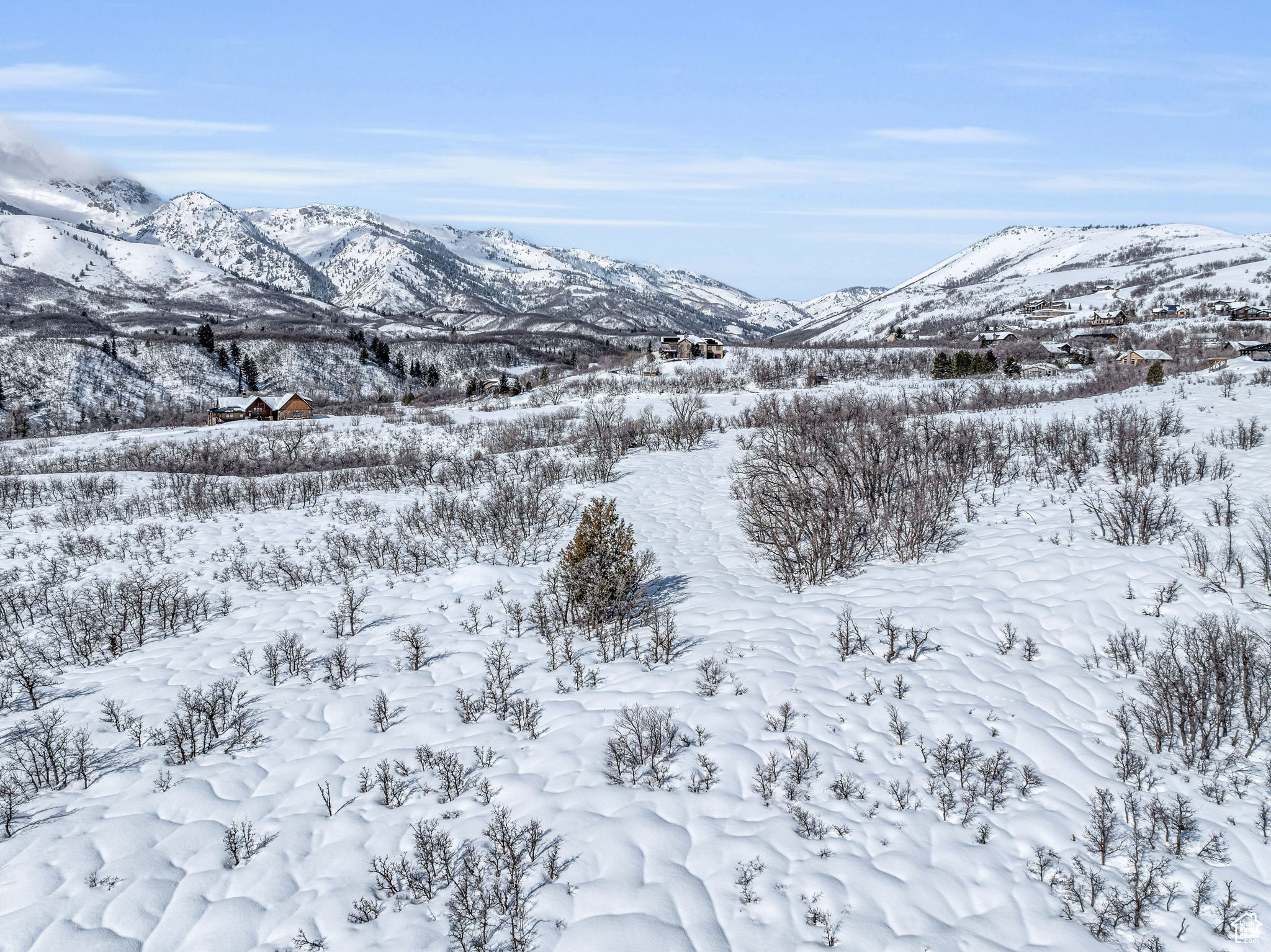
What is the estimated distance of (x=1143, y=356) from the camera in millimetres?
61750

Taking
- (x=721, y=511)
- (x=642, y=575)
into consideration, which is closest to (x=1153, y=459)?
(x=721, y=511)

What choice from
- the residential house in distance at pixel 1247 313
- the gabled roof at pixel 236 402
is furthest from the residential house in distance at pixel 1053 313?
the gabled roof at pixel 236 402

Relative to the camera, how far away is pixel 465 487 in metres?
21.5

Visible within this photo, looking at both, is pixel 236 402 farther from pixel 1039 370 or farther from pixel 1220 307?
pixel 1220 307

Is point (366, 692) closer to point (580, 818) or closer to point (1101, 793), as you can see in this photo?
point (580, 818)

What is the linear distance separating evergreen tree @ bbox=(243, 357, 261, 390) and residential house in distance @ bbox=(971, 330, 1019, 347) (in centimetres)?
11035

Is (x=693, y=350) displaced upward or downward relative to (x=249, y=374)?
upward

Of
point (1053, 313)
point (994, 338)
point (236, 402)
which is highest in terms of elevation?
point (1053, 313)

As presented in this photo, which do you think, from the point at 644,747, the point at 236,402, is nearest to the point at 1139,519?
the point at 644,747

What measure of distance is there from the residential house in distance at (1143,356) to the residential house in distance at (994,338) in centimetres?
2047

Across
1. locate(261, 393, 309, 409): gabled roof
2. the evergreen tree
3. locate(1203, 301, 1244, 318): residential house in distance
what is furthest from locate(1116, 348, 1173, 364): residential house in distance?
the evergreen tree

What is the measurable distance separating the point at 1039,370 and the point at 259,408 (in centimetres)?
8167

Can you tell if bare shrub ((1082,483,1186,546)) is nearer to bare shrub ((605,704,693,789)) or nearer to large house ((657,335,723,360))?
bare shrub ((605,704,693,789))

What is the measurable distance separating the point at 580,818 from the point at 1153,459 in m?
15.0
